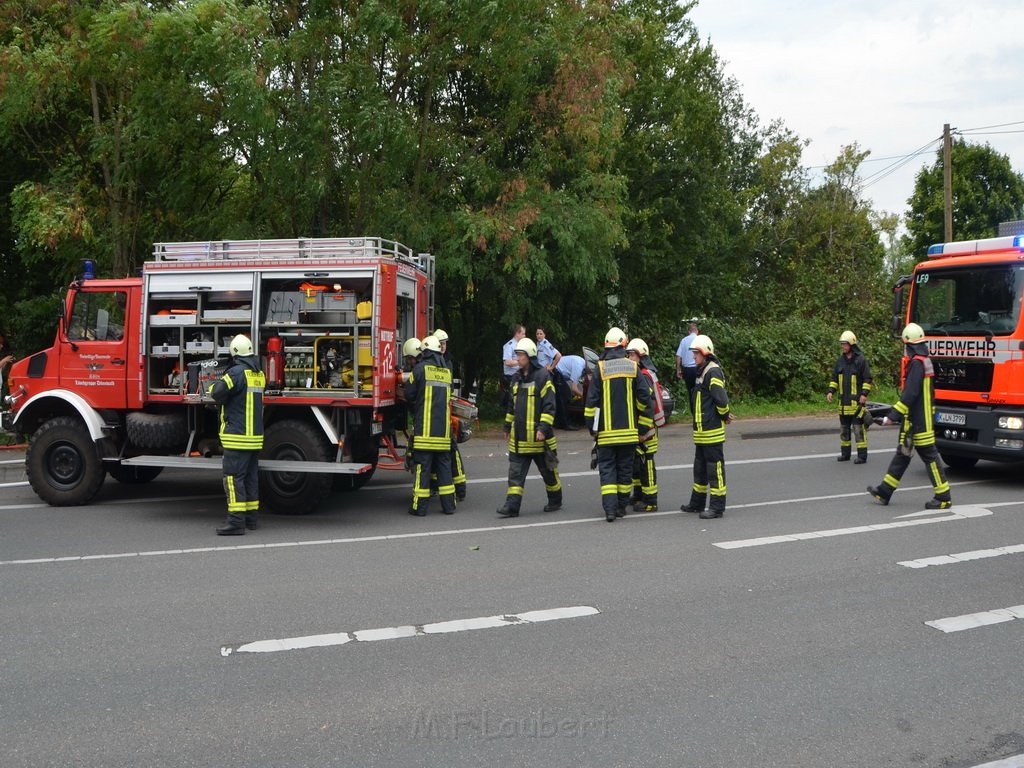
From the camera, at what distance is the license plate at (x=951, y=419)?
11.2 metres

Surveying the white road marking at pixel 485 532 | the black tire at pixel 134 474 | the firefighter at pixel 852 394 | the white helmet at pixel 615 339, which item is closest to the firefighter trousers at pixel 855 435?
the firefighter at pixel 852 394

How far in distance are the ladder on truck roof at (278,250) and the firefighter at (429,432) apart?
4.38 feet

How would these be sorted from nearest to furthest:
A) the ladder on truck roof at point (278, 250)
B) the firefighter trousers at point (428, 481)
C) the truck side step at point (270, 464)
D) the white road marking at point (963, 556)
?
the white road marking at point (963, 556) < the truck side step at point (270, 464) < the firefighter trousers at point (428, 481) < the ladder on truck roof at point (278, 250)

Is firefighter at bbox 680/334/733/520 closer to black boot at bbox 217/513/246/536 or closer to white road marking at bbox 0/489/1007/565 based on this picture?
white road marking at bbox 0/489/1007/565

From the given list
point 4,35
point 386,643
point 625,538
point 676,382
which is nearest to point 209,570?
point 386,643

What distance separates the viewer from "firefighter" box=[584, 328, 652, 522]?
922 centimetres

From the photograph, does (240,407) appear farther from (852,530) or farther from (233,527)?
(852,530)

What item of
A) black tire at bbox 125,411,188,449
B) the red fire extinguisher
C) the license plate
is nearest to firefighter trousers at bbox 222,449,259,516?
the red fire extinguisher

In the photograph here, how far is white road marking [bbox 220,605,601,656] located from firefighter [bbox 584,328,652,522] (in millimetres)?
3133

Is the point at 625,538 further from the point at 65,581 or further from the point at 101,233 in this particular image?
the point at 101,233

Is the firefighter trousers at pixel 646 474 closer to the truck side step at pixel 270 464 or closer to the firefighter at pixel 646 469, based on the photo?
the firefighter at pixel 646 469

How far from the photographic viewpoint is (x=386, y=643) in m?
5.47

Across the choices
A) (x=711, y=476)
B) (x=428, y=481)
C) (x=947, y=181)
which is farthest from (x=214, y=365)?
(x=947, y=181)

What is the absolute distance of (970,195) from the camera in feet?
123
